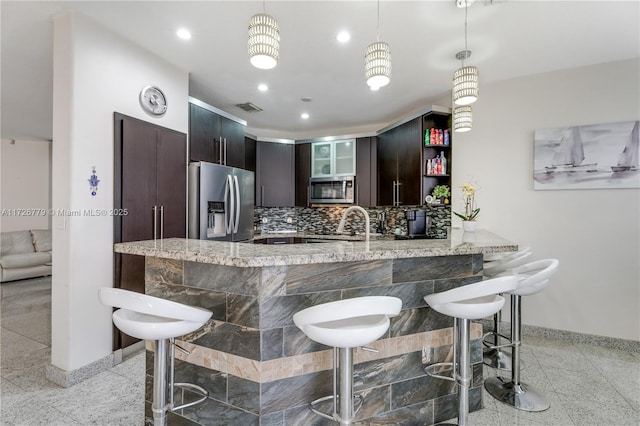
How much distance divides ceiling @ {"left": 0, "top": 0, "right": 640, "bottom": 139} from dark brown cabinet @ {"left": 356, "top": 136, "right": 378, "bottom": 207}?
2.75 ft

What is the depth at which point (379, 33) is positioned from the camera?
8.39 ft

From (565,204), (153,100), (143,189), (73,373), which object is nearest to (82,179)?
(143,189)

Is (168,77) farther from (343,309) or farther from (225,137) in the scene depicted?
(343,309)

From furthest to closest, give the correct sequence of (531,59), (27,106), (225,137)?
(27,106) < (225,137) < (531,59)

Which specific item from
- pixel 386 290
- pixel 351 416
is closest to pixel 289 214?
pixel 386 290

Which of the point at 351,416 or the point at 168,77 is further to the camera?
the point at 168,77

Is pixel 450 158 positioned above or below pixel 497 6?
below

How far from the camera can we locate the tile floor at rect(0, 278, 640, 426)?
6.57 feet

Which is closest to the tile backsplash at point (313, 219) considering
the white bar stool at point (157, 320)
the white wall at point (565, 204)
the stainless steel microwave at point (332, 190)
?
the stainless steel microwave at point (332, 190)

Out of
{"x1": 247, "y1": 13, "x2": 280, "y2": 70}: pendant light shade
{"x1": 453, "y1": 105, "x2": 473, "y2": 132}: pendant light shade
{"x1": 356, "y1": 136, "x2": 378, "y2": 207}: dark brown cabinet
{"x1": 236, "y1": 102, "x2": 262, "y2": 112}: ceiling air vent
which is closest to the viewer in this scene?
{"x1": 247, "y1": 13, "x2": 280, "y2": 70}: pendant light shade

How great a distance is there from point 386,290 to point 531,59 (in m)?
2.85

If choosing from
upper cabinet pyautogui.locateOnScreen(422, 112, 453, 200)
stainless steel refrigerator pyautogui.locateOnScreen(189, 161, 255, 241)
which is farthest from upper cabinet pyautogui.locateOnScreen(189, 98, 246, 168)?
upper cabinet pyautogui.locateOnScreen(422, 112, 453, 200)

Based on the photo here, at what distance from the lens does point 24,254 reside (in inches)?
219

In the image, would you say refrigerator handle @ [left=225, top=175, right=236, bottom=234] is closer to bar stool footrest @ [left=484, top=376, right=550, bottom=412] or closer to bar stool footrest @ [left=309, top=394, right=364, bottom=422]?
bar stool footrest @ [left=309, top=394, right=364, bottom=422]
